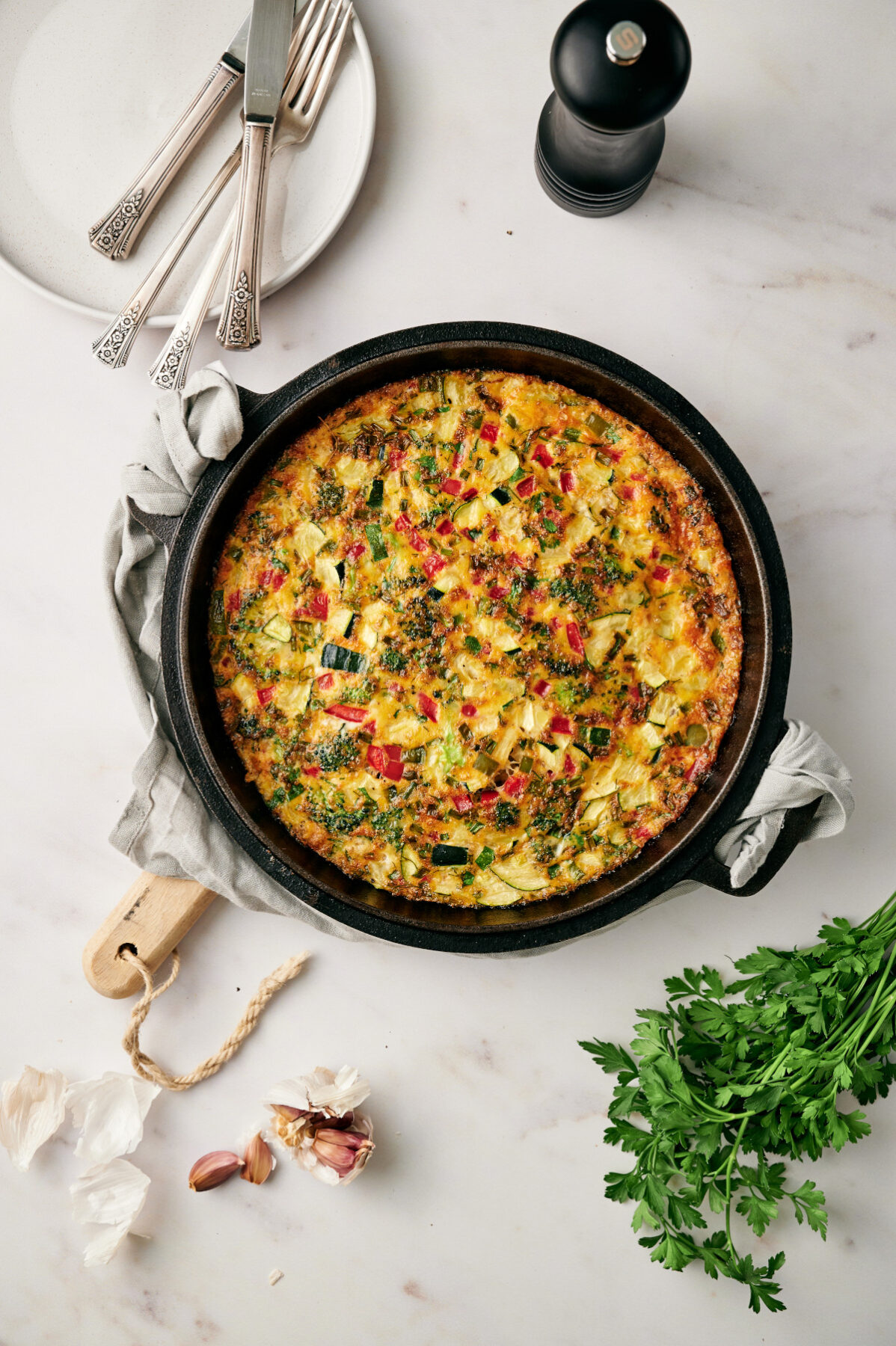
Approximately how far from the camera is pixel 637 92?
2320mm

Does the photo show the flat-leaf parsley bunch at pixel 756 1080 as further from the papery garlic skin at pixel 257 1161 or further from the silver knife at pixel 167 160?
the silver knife at pixel 167 160

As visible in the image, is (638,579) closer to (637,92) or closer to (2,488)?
(637,92)

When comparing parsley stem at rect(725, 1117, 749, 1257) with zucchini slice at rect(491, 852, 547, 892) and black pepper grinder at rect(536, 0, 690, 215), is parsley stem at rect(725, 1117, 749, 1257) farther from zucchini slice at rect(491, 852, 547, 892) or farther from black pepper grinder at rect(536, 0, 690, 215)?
black pepper grinder at rect(536, 0, 690, 215)

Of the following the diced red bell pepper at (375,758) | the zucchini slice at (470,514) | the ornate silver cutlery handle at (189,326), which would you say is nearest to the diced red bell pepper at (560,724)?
the diced red bell pepper at (375,758)

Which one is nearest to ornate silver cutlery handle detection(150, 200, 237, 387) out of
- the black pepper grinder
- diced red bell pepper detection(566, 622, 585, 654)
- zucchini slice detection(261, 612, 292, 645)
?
zucchini slice detection(261, 612, 292, 645)

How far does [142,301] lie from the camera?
279 cm

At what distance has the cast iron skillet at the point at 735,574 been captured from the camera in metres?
2.48

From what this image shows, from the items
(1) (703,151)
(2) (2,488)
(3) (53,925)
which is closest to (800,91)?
(1) (703,151)

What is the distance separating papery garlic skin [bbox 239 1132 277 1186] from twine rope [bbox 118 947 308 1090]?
0.29 metres

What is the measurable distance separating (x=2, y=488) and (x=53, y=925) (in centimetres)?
157

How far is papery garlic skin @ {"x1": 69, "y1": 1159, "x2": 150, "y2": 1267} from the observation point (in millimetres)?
3076

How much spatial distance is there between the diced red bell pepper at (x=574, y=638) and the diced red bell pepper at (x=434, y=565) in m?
0.40

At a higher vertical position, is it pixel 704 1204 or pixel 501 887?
pixel 501 887

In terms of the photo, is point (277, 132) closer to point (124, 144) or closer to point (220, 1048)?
point (124, 144)
